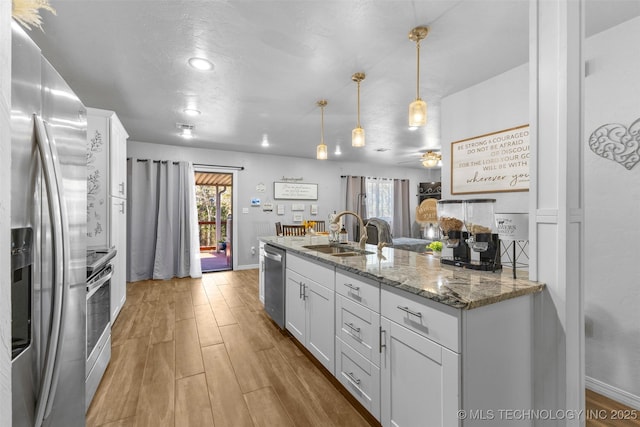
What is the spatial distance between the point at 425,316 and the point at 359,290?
47cm

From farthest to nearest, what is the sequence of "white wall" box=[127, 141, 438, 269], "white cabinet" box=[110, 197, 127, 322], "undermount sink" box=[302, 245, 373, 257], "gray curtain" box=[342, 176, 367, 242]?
"gray curtain" box=[342, 176, 367, 242]
"white wall" box=[127, 141, 438, 269]
"white cabinet" box=[110, 197, 127, 322]
"undermount sink" box=[302, 245, 373, 257]

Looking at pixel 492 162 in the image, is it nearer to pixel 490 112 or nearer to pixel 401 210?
pixel 490 112

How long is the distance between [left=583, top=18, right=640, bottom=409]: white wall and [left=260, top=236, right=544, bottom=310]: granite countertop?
84 centimetres

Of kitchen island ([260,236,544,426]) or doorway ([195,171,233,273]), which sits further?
doorway ([195,171,233,273])

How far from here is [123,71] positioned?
2439 mm

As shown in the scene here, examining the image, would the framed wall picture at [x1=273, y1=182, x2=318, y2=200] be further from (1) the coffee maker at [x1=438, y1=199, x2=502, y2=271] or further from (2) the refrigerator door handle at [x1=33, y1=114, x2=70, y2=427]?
(2) the refrigerator door handle at [x1=33, y1=114, x2=70, y2=427]

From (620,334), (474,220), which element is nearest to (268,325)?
(474,220)

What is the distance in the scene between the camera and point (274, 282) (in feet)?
9.44

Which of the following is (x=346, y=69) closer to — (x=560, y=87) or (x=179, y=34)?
(x=179, y=34)

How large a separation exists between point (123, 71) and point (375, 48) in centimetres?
214

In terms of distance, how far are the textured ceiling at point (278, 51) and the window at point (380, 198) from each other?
3.81m

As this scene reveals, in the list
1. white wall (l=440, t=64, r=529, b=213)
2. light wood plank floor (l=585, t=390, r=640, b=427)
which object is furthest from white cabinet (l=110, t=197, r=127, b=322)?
light wood plank floor (l=585, t=390, r=640, b=427)

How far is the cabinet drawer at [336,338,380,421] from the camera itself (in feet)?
4.92

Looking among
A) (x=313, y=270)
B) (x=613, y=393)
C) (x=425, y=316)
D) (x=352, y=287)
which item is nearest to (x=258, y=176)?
(x=313, y=270)
